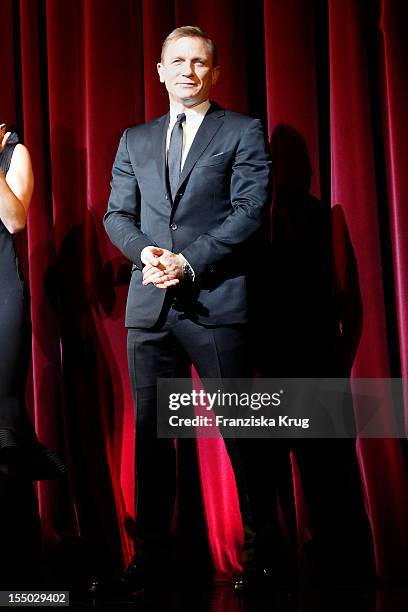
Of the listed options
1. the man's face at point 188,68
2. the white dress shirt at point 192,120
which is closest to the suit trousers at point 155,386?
the white dress shirt at point 192,120

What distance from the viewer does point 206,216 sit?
2.26 m

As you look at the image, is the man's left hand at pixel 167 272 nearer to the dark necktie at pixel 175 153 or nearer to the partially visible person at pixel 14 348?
the dark necktie at pixel 175 153

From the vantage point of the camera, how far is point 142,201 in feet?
7.70

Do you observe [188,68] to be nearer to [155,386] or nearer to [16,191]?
[16,191]

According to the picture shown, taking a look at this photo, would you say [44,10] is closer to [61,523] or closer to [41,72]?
[41,72]

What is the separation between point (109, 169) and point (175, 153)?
52 centimetres

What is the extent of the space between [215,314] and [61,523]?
1.06 m

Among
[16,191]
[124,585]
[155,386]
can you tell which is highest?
[16,191]

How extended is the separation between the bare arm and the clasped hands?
0.41 meters

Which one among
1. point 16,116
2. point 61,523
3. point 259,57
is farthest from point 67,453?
point 259,57

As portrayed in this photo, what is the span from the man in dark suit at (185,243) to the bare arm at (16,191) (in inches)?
10.2

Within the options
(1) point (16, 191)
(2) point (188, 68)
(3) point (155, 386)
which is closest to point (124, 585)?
(3) point (155, 386)

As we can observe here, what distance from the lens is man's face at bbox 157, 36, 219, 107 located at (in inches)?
90.6

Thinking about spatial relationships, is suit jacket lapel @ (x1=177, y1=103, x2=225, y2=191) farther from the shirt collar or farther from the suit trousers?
the suit trousers
